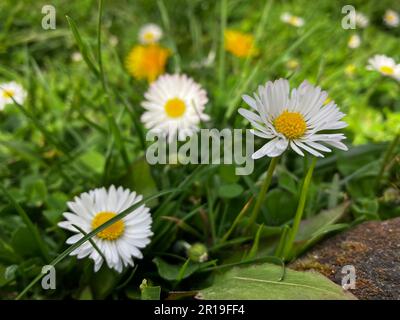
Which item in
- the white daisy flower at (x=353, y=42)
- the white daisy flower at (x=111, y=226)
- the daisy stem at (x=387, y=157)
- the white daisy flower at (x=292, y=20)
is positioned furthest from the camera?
the white daisy flower at (x=292, y=20)

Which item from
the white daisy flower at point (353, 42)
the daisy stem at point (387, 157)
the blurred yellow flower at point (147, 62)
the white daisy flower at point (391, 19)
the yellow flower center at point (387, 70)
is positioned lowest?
the daisy stem at point (387, 157)

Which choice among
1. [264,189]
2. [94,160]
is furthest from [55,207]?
[264,189]

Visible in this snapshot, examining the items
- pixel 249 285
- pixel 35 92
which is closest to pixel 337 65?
pixel 35 92

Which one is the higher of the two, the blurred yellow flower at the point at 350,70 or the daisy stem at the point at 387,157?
the blurred yellow flower at the point at 350,70

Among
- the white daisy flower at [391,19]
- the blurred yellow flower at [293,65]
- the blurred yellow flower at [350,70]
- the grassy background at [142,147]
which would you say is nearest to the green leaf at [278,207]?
the grassy background at [142,147]

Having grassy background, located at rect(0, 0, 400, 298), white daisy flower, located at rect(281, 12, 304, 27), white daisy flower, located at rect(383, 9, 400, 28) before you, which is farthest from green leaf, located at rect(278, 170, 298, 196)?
white daisy flower, located at rect(383, 9, 400, 28)

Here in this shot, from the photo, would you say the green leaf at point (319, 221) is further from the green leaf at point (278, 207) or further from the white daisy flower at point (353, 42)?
the white daisy flower at point (353, 42)

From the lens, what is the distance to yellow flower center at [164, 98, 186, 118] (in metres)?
1.48

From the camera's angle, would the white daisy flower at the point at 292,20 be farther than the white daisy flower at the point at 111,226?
Yes

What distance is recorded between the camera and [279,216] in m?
1.27

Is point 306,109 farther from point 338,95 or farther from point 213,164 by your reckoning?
point 338,95

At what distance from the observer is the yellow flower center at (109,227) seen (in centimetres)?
108

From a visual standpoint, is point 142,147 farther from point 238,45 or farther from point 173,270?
point 238,45

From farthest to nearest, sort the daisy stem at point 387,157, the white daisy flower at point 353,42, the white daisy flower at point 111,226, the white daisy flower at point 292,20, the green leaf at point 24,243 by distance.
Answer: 1. the white daisy flower at point 292,20
2. the white daisy flower at point 353,42
3. the daisy stem at point 387,157
4. the green leaf at point 24,243
5. the white daisy flower at point 111,226
